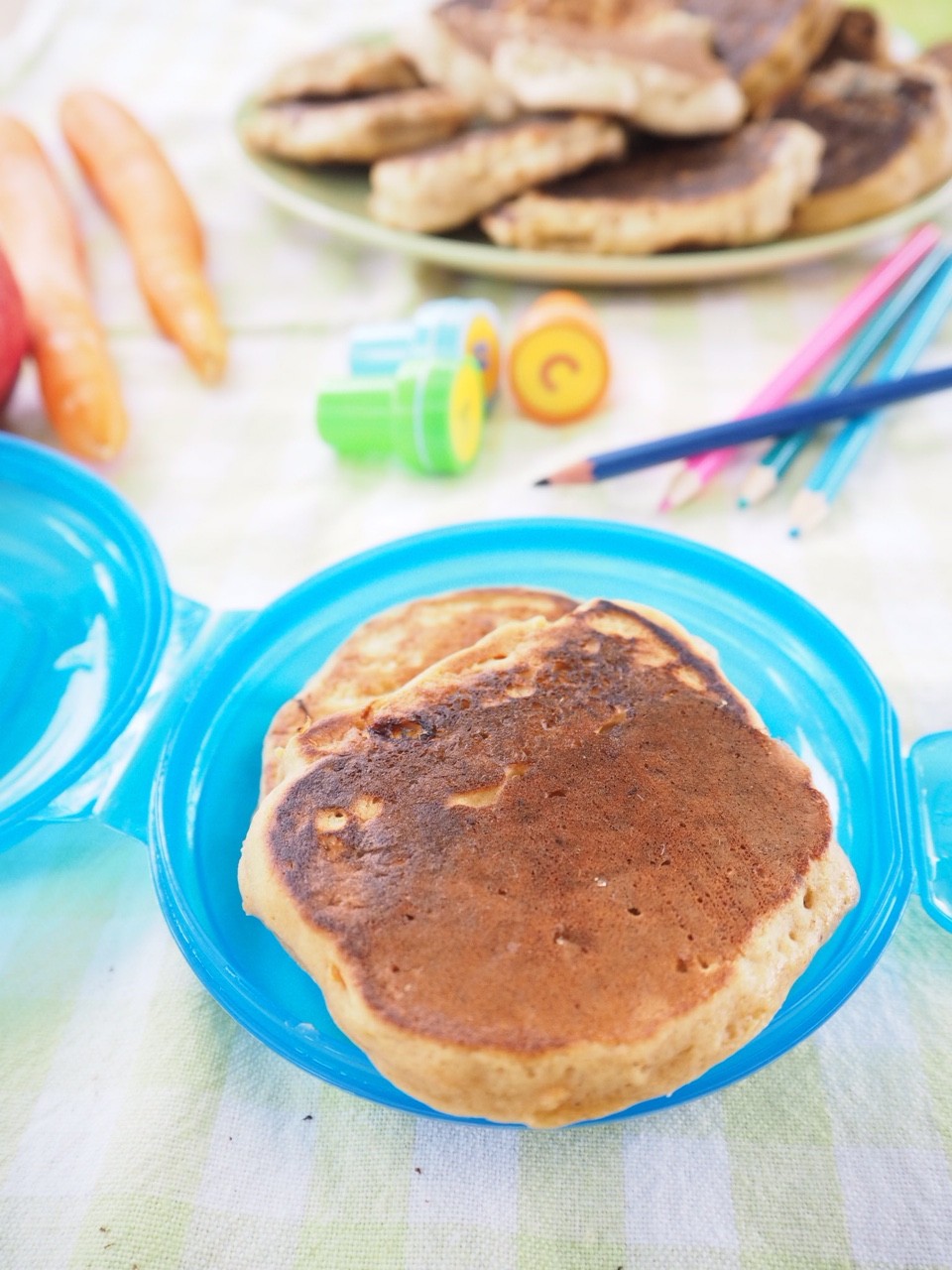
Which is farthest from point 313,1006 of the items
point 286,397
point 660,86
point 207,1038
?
point 660,86

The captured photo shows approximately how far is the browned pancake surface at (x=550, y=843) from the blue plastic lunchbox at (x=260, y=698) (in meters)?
0.07

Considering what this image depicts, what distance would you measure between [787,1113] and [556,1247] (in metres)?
0.19

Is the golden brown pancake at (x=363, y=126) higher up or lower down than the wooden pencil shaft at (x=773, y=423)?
higher up

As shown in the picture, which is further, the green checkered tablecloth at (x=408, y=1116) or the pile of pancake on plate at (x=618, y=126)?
the pile of pancake on plate at (x=618, y=126)

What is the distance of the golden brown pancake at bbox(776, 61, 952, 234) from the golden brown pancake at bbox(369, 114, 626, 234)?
34cm

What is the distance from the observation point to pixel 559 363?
1.39 m

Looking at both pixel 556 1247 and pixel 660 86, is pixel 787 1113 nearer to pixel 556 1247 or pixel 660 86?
pixel 556 1247

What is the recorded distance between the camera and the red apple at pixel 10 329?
1343mm

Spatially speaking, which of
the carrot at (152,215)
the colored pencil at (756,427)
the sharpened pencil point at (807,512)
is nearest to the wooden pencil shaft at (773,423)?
the colored pencil at (756,427)

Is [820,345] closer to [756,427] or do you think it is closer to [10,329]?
[756,427]

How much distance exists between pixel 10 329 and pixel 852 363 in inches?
45.6

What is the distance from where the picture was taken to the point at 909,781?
2.73 feet

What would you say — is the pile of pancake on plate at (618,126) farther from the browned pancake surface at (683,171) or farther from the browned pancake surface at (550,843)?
the browned pancake surface at (550,843)

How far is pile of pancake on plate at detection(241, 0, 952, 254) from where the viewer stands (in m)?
1.54
